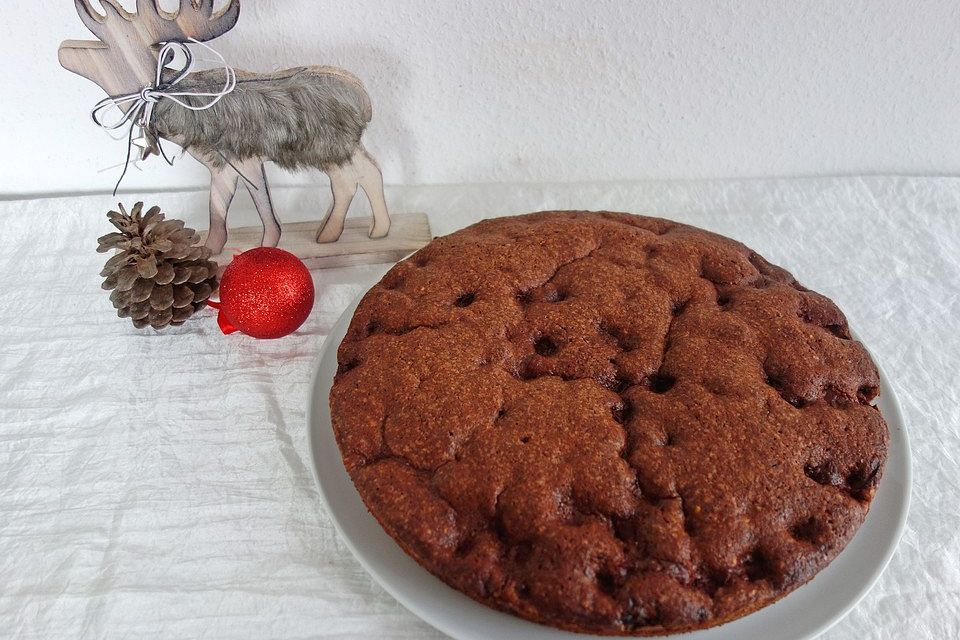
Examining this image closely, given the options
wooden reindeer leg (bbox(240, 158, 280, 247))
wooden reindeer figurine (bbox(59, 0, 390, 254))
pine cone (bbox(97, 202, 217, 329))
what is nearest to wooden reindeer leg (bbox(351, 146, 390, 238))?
wooden reindeer figurine (bbox(59, 0, 390, 254))

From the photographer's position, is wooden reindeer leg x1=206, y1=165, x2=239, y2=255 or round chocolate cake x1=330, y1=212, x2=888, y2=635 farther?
wooden reindeer leg x1=206, y1=165, x2=239, y2=255

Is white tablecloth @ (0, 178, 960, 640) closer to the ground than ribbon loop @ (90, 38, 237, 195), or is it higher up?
closer to the ground

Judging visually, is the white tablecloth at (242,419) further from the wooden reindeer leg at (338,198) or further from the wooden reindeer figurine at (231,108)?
the wooden reindeer figurine at (231,108)

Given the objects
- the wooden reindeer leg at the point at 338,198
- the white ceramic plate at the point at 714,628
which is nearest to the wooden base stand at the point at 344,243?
the wooden reindeer leg at the point at 338,198

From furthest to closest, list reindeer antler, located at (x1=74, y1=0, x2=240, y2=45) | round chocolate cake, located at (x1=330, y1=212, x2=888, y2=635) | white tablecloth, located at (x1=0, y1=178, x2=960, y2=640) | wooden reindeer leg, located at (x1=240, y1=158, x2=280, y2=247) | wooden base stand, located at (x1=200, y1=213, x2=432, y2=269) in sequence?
wooden base stand, located at (x1=200, y1=213, x2=432, y2=269) → wooden reindeer leg, located at (x1=240, y1=158, x2=280, y2=247) → reindeer antler, located at (x1=74, y1=0, x2=240, y2=45) → white tablecloth, located at (x1=0, y1=178, x2=960, y2=640) → round chocolate cake, located at (x1=330, y1=212, x2=888, y2=635)

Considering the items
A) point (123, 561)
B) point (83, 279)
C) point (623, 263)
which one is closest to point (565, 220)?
point (623, 263)

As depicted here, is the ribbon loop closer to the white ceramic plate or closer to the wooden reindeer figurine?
the wooden reindeer figurine
